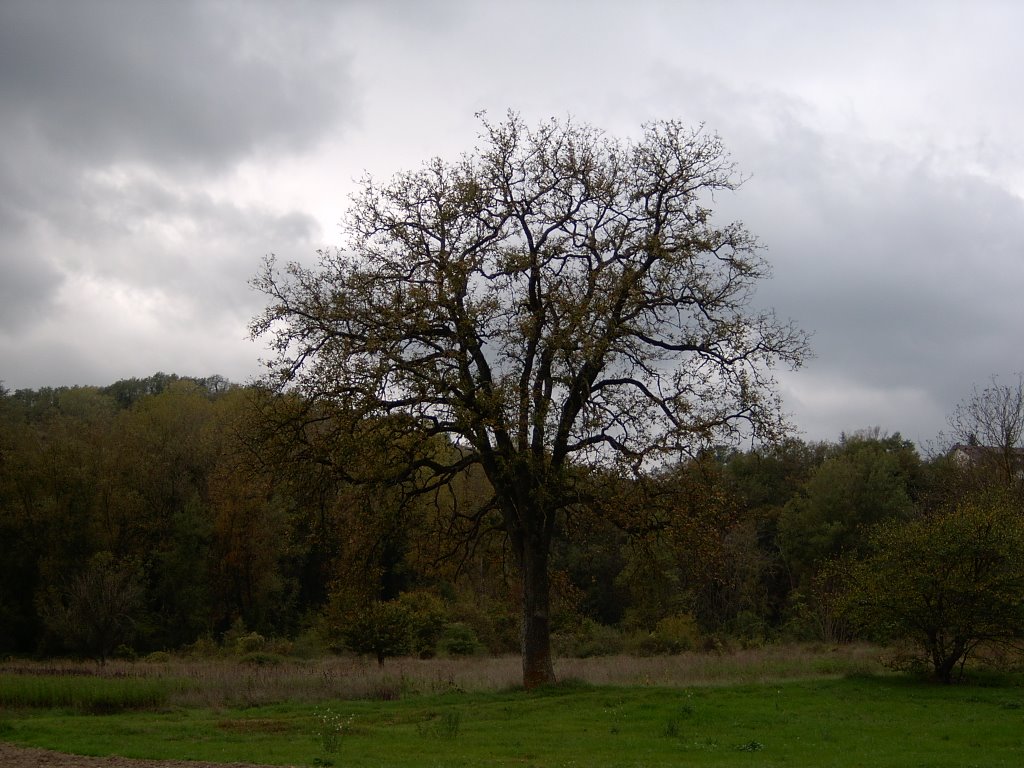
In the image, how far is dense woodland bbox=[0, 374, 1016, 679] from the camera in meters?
31.9

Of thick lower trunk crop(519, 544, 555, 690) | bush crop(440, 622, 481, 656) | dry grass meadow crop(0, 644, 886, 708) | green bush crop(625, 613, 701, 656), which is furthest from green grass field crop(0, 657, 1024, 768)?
bush crop(440, 622, 481, 656)

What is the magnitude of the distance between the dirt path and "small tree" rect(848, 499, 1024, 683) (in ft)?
53.0

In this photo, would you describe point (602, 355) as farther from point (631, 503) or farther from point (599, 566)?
point (599, 566)

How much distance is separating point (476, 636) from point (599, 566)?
15.8 meters

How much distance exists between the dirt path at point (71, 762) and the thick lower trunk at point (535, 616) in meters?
9.95

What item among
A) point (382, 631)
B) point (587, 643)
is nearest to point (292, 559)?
point (587, 643)

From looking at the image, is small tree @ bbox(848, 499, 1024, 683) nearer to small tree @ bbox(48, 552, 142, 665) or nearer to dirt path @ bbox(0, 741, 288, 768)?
dirt path @ bbox(0, 741, 288, 768)

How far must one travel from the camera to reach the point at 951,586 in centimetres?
2081

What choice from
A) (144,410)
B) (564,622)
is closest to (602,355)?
(564,622)

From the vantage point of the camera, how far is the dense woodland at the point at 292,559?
1255 inches

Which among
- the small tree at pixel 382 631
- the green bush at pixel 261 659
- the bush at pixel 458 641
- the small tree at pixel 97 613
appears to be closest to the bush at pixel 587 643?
the bush at pixel 458 641

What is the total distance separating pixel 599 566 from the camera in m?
54.2

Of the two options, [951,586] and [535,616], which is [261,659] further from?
[951,586]

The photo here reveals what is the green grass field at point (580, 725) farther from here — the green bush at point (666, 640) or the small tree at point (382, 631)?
the green bush at point (666, 640)
